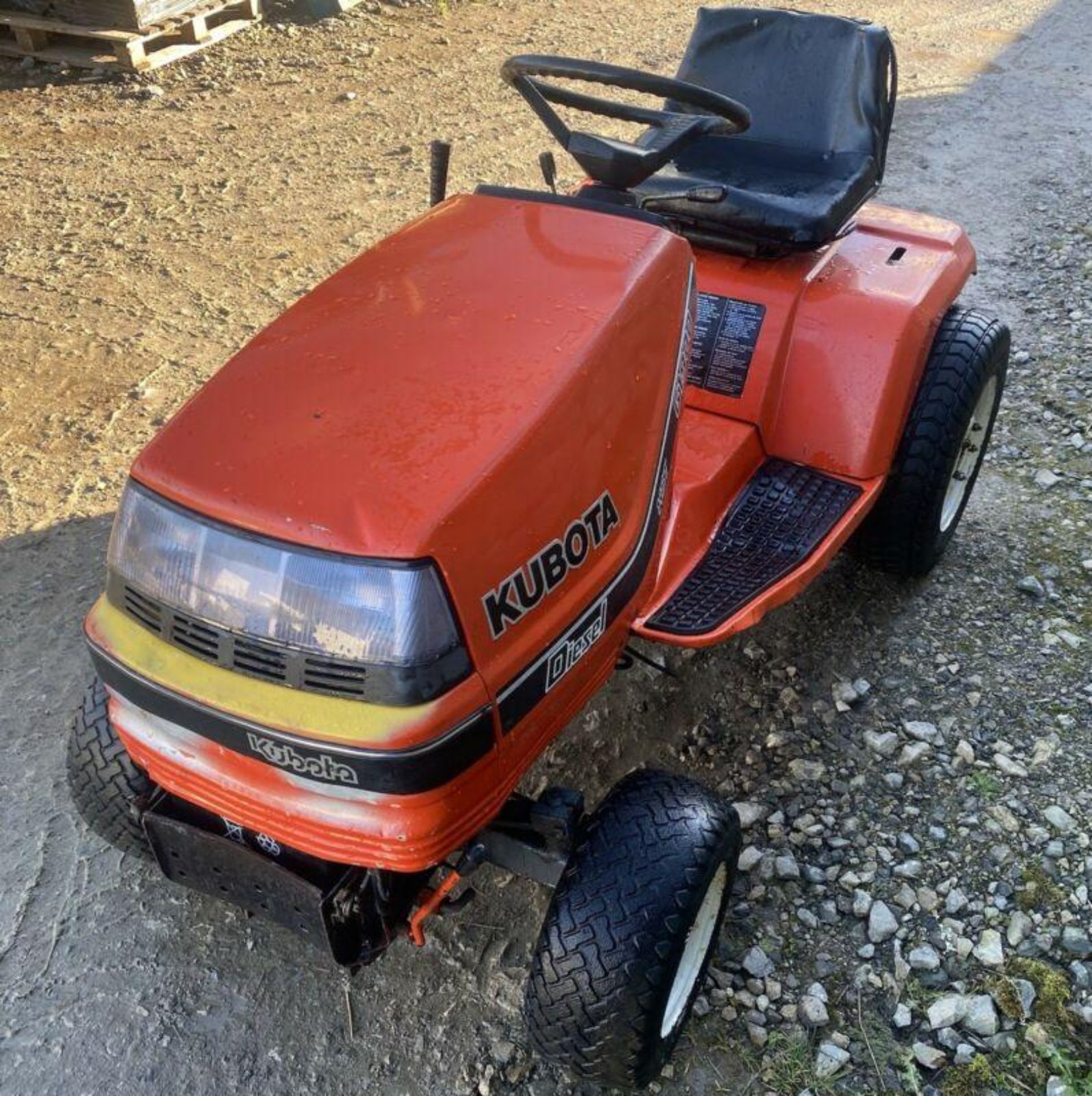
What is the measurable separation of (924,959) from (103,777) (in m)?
1.73

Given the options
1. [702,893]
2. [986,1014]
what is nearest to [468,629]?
[702,893]

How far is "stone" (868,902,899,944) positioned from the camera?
2443 mm

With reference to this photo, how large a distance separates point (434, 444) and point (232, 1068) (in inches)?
52.8

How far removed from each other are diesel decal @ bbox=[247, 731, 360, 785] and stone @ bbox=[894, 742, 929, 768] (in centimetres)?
161

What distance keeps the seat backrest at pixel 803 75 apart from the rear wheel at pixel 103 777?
228 cm

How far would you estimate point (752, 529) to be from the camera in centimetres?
272

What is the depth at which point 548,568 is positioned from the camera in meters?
1.92

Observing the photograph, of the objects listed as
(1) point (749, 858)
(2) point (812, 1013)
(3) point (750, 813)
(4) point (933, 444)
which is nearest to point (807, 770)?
(3) point (750, 813)

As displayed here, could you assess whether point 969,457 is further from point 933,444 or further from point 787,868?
point 787,868

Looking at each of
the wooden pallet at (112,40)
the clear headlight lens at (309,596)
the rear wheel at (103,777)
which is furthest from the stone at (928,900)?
the wooden pallet at (112,40)

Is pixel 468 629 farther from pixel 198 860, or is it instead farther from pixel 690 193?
pixel 690 193

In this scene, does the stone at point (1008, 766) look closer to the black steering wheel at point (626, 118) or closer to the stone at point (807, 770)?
the stone at point (807, 770)

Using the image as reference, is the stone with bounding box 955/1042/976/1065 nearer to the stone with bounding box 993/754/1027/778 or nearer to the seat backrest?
the stone with bounding box 993/754/1027/778

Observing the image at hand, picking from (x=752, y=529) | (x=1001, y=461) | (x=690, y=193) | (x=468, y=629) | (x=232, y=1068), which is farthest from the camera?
(x=1001, y=461)
